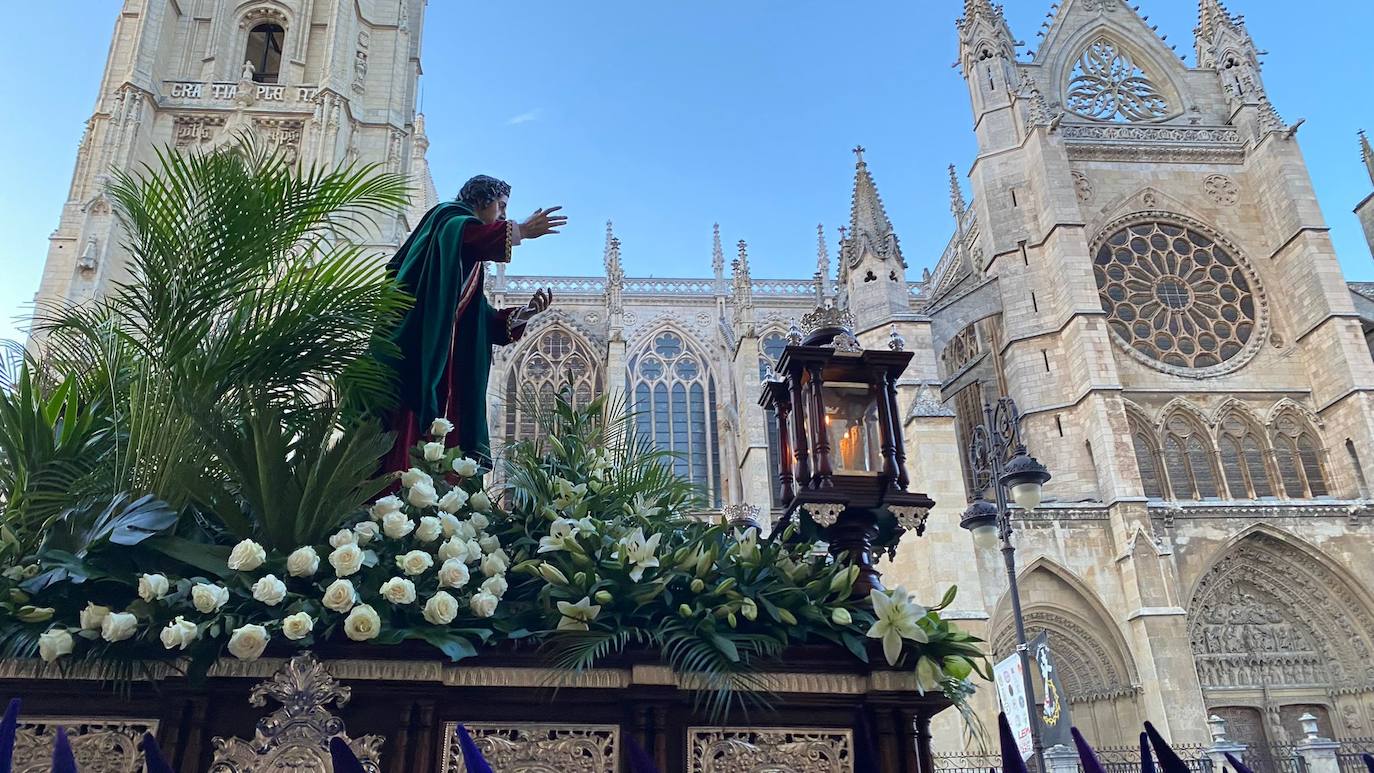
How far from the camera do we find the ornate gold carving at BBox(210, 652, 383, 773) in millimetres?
2096

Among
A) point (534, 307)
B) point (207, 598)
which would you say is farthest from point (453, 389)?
point (207, 598)

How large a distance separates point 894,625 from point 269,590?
149cm

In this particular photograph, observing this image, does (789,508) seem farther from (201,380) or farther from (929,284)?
(929,284)

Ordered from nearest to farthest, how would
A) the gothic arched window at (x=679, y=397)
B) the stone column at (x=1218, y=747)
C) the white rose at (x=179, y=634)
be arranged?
the white rose at (x=179, y=634)
the stone column at (x=1218, y=747)
the gothic arched window at (x=679, y=397)

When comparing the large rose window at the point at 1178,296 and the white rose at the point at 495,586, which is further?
the large rose window at the point at 1178,296

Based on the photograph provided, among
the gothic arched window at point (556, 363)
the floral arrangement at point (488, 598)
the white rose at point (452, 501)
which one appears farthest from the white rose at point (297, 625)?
the gothic arched window at point (556, 363)

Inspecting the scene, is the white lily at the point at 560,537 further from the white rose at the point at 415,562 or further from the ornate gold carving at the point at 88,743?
the ornate gold carving at the point at 88,743

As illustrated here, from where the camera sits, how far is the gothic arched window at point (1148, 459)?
19.5 metres

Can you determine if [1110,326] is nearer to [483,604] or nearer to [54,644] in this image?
[483,604]

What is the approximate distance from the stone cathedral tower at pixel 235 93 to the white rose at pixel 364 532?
617 inches

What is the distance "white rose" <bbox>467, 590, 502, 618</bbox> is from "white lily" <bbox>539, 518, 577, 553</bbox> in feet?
0.87

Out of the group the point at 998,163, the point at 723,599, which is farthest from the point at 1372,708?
the point at 723,599

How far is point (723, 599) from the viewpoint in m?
2.48

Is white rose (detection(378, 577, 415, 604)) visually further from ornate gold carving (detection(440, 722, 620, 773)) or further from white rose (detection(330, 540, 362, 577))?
ornate gold carving (detection(440, 722, 620, 773))
